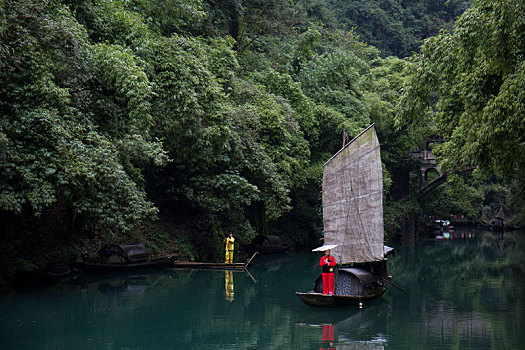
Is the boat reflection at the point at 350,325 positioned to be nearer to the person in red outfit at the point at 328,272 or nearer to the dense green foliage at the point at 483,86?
the person in red outfit at the point at 328,272

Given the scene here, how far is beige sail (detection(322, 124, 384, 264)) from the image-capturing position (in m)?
16.0

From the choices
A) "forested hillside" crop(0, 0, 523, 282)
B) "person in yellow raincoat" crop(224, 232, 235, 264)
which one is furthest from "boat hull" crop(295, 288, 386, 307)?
"person in yellow raincoat" crop(224, 232, 235, 264)

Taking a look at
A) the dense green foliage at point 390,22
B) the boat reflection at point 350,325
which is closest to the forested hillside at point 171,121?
the boat reflection at point 350,325

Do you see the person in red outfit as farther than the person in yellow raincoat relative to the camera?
No

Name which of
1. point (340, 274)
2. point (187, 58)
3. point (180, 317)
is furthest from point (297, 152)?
point (180, 317)

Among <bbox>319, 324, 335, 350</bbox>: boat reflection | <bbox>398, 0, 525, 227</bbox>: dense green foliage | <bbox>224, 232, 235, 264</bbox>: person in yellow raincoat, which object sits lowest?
<bbox>319, 324, 335, 350</bbox>: boat reflection

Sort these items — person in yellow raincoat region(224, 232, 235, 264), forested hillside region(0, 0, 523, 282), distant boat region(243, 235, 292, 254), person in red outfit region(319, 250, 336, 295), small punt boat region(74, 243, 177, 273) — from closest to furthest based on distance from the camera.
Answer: person in red outfit region(319, 250, 336, 295) → forested hillside region(0, 0, 523, 282) → small punt boat region(74, 243, 177, 273) → person in yellow raincoat region(224, 232, 235, 264) → distant boat region(243, 235, 292, 254)

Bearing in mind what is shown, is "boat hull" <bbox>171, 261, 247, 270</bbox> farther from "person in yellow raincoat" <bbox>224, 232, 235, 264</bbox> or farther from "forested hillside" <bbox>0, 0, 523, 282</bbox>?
"forested hillside" <bbox>0, 0, 523, 282</bbox>

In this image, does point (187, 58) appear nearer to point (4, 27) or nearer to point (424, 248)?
point (4, 27)

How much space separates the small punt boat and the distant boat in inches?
311

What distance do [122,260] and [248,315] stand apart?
9.06 meters

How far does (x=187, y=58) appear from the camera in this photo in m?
21.5

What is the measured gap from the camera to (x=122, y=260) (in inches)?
865

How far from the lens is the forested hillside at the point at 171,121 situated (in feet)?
51.5
